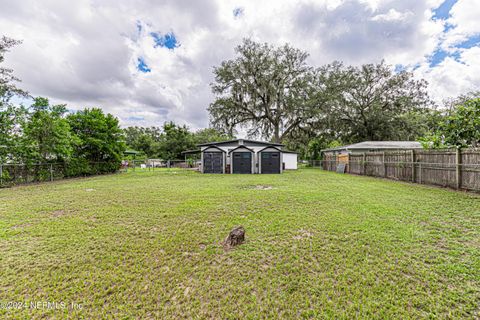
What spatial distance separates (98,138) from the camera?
1380 cm

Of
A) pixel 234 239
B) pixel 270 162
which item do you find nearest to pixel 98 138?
pixel 270 162

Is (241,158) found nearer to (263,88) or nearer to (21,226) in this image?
(263,88)

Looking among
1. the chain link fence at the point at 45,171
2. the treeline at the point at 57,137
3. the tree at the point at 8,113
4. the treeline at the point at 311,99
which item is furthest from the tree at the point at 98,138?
the treeline at the point at 311,99

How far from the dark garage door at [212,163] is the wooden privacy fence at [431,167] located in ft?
35.7

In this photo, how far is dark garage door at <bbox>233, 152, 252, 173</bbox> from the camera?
1648cm

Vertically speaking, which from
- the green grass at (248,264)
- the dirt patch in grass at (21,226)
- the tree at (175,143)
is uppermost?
the tree at (175,143)

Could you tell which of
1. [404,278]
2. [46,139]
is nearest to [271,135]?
[46,139]

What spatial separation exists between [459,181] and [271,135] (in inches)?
690

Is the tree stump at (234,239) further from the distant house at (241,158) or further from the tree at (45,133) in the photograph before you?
the distant house at (241,158)

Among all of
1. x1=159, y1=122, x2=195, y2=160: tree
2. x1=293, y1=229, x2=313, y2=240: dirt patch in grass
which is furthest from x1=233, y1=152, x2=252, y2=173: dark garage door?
x1=159, y1=122, x2=195, y2=160: tree

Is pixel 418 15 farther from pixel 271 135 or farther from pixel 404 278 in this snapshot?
pixel 404 278

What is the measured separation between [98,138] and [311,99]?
19.2 metres

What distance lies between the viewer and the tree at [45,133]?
9.79 metres

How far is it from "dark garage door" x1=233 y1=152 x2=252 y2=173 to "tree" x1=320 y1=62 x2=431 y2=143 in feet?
34.3
